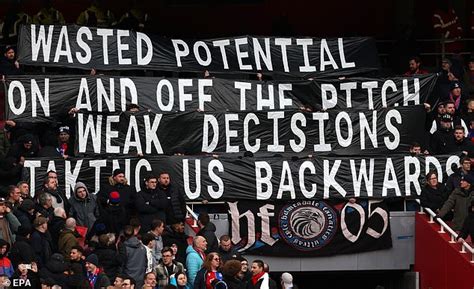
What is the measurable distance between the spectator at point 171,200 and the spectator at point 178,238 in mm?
366

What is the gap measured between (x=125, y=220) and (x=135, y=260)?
1300 millimetres

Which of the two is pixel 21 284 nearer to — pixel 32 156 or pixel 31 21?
pixel 32 156

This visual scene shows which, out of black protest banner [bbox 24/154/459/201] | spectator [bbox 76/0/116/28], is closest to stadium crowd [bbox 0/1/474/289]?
black protest banner [bbox 24/154/459/201]

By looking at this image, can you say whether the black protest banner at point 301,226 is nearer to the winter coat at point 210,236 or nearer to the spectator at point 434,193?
the spectator at point 434,193

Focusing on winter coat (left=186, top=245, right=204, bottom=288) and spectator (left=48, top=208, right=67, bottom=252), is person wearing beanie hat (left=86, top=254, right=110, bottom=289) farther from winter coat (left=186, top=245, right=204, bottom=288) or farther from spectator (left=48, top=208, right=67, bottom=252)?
winter coat (left=186, top=245, right=204, bottom=288)

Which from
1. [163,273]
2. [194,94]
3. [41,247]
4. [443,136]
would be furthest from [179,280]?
[443,136]

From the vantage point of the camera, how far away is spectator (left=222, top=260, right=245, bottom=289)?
24.6 m

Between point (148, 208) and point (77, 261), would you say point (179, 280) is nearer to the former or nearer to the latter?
point (77, 261)

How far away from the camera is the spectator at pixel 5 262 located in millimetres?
24281

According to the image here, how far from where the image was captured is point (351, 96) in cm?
3203

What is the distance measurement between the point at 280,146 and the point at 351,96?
1805mm

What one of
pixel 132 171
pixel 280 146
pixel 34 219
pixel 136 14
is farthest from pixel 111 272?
pixel 136 14

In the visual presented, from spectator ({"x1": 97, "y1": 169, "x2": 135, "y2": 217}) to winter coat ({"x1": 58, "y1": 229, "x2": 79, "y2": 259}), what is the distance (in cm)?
179

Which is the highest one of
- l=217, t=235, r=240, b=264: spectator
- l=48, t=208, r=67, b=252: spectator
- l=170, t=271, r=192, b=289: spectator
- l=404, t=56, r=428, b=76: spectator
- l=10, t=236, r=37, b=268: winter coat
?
l=404, t=56, r=428, b=76: spectator
